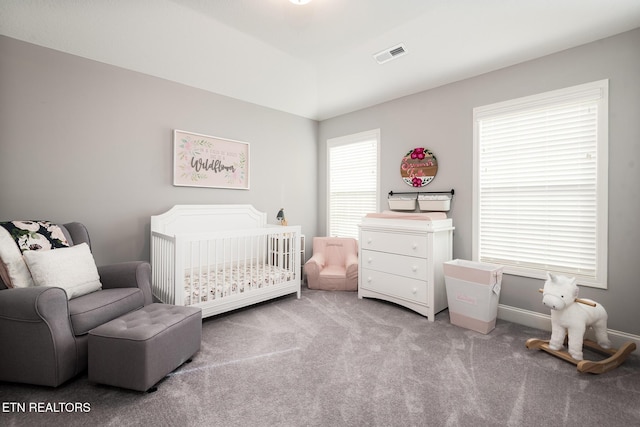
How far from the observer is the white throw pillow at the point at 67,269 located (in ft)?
6.28

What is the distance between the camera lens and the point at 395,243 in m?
3.05

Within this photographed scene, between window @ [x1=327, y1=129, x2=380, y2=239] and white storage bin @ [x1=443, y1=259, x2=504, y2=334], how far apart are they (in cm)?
153

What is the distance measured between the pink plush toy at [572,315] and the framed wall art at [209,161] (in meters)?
3.21

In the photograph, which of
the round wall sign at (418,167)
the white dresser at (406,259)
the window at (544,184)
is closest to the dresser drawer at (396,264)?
the white dresser at (406,259)

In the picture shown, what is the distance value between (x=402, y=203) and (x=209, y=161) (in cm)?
229

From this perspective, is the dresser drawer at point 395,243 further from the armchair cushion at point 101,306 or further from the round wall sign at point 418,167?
the armchair cushion at point 101,306

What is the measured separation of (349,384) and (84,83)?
3.26 metres

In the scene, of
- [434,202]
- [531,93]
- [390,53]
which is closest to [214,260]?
[434,202]

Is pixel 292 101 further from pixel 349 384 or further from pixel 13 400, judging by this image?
pixel 13 400

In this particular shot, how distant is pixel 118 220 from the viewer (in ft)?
9.33

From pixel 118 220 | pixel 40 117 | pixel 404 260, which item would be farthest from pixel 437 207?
pixel 40 117

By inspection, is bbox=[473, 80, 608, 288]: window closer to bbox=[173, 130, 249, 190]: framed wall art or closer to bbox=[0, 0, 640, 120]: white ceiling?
bbox=[0, 0, 640, 120]: white ceiling

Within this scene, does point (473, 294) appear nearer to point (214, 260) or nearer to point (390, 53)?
point (390, 53)

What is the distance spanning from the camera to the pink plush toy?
80.5 inches
